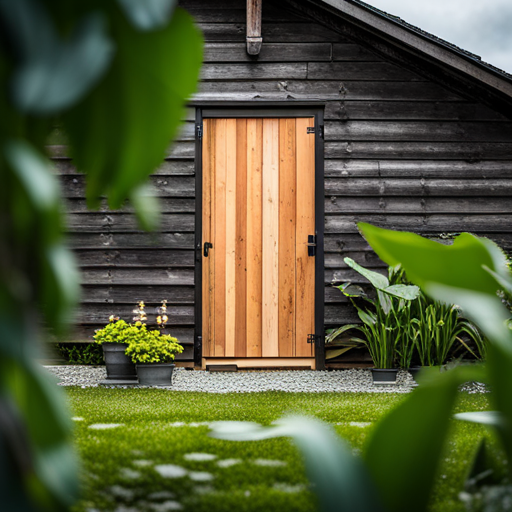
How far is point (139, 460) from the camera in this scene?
124 cm

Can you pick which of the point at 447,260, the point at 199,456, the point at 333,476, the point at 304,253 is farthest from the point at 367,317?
the point at 333,476

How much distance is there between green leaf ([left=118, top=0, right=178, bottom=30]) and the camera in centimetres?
42

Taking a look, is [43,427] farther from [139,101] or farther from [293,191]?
[293,191]

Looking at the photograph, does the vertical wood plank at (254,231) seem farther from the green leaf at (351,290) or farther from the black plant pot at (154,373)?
the black plant pot at (154,373)

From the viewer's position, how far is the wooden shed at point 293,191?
4.82 metres

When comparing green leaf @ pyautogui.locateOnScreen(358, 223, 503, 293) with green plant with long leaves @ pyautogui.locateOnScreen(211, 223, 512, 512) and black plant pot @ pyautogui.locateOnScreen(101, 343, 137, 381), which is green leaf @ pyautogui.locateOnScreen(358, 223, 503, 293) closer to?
green plant with long leaves @ pyautogui.locateOnScreen(211, 223, 512, 512)

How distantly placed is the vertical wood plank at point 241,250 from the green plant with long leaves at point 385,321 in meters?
0.81

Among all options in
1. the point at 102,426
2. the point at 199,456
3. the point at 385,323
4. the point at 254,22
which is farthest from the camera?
the point at 254,22

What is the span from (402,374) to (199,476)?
11.8 feet

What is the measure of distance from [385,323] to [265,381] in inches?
40.5

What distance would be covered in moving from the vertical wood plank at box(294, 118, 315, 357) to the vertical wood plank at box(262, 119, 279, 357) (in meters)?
0.18

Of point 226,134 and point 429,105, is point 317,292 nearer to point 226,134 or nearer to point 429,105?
point 226,134

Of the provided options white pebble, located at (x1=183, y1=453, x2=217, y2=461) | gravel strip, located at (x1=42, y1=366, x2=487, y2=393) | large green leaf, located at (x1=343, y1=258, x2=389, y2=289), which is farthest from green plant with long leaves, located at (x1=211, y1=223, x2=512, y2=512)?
large green leaf, located at (x1=343, y1=258, x2=389, y2=289)

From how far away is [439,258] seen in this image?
880 millimetres
